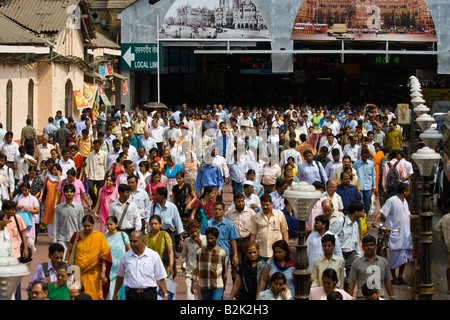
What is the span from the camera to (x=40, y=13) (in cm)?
3228

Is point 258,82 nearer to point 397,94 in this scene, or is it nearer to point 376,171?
point 397,94

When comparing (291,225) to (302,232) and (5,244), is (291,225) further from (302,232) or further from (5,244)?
(5,244)

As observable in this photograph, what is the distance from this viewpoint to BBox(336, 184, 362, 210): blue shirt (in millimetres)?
13914

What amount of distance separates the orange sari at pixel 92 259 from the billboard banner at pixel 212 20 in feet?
98.6

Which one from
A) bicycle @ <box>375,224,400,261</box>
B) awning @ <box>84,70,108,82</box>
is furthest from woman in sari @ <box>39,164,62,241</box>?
awning @ <box>84,70,108,82</box>

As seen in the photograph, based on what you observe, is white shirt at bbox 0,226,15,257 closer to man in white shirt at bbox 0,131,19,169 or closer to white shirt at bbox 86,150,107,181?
white shirt at bbox 86,150,107,181

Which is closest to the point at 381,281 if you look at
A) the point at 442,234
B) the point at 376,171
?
the point at 442,234

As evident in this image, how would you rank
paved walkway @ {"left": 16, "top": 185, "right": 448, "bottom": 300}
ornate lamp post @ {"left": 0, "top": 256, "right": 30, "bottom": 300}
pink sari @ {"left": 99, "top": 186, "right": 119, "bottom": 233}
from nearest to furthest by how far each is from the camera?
ornate lamp post @ {"left": 0, "top": 256, "right": 30, "bottom": 300}
paved walkway @ {"left": 16, "top": 185, "right": 448, "bottom": 300}
pink sari @ {"left": 99, "top": 186, "right": 119, "bottom": 233}

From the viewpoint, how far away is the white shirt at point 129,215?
12297mm

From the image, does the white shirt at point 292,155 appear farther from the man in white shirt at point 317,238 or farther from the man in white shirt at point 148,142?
the man in white shirt at point 317,238

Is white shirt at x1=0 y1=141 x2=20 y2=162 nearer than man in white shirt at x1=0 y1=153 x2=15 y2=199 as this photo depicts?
Result: No

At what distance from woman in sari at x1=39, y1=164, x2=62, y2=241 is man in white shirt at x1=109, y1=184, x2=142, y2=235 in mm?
3197

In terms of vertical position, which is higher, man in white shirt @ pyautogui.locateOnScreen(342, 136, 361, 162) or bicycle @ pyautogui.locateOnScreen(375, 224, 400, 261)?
man in white shirt @ pyautogui.locateOnScreen(342, 136, 361, 162)
